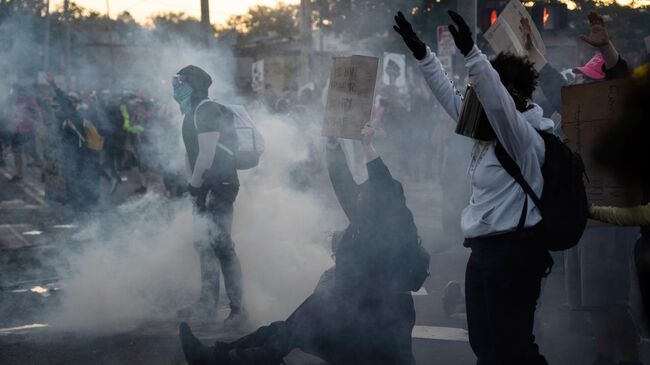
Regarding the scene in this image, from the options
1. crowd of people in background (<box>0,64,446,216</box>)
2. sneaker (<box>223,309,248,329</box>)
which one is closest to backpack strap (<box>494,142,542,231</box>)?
sneaker (<box>223,309,248,329</box>)

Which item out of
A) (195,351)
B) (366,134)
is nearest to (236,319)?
(195,351)

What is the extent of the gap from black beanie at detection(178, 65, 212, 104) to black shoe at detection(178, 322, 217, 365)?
6.67 ft

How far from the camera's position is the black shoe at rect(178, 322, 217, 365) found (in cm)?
473

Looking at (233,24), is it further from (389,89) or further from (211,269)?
(211,269)

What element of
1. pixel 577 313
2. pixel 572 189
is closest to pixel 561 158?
pixel 572 189

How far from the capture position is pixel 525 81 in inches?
145

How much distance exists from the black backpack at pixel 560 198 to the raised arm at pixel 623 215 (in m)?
0.26

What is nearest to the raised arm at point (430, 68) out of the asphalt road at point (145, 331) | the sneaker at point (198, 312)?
the asphalt road at point (145, 331)

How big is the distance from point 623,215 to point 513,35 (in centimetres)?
181

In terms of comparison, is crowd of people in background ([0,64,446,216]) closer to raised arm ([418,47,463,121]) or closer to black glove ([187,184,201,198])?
black glove ([187,184,201,198])

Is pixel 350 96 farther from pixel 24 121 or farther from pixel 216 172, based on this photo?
pixel 24 121

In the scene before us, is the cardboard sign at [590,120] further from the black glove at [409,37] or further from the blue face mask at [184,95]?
the blue face mask at [184,95]

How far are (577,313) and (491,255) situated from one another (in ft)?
9.26

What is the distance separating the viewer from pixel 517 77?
3678 mm
